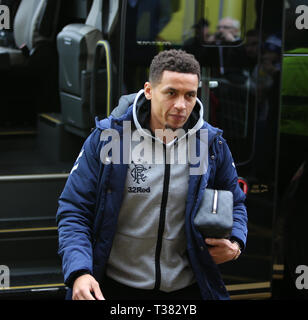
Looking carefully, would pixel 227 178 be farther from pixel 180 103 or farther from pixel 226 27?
pixel 226 27

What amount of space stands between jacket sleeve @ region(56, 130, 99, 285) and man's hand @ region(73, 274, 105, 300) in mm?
68

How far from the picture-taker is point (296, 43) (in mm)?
3650

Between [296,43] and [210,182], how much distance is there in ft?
5.45

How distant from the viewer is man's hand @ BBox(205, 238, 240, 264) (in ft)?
7.09

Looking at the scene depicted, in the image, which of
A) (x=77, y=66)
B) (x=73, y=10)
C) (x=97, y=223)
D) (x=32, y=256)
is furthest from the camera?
(x=73, y=10)

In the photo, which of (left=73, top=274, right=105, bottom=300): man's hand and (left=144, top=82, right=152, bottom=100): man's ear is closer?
(left=73, top=274, right=105, bottom=300): man's hand

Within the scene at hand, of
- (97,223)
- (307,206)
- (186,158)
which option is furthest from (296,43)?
(97,223)

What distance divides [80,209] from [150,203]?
233 millimetres

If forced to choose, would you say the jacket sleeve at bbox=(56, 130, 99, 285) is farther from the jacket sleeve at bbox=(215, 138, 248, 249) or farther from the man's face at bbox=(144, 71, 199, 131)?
the jacket sleeve at bbox=(215, 138, 248, 249)

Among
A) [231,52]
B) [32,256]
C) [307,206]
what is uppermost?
[231,52]

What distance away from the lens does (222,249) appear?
2.18 m

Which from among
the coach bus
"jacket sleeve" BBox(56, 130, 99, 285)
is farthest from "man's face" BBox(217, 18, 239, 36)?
"jacket sleeve" BBox(56, 130, 99, 285)

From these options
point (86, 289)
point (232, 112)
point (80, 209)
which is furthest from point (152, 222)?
point (232, 112)
